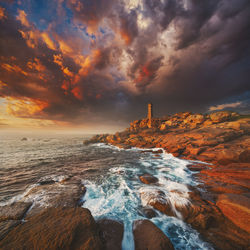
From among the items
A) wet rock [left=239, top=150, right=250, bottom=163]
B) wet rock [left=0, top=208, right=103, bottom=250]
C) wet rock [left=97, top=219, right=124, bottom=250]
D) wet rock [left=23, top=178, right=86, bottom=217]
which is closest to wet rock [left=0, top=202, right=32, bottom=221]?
wet rock [left=23, top=178, right=86, bottom=217]

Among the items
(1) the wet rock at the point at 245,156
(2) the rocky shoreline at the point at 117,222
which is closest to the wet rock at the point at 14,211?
(2) the rocky shoreline at the point at 117,222

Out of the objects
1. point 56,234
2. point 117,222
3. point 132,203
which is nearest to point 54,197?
point 56,234

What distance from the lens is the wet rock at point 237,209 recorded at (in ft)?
15.8

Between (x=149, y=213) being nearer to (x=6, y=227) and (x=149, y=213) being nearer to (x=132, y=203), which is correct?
(x=132, y=203)

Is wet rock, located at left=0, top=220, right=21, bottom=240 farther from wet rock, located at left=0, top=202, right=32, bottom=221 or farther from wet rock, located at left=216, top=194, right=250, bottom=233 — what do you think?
wet rock, located at left=216, top=194, right=250, bottom=233

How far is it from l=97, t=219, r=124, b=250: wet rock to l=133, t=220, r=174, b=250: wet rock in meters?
0.74

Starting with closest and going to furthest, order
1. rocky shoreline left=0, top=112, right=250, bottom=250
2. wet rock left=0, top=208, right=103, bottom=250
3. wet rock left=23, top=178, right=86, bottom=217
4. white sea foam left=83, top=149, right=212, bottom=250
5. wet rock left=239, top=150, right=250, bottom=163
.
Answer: wet rock left=0, top=208, right=103, bottom=250 < rocky shoreline left=0, top=112, right=250, bottom=250 < white sea foam left=83, top=149, right=212, bottom=250 < wet rock left=23, top=178, right=86, bottom=217 < wet rock left=239, top=150, right=250, bottom=163

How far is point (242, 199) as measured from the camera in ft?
18.4

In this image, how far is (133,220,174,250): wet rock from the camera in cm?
385

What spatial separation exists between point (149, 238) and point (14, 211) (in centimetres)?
748

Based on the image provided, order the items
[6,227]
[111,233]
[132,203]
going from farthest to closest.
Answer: [132,203] < [111,233] < [6,227]

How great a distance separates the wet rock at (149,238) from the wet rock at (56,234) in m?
1.87

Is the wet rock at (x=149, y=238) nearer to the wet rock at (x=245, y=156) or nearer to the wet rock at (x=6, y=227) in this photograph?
the wet rock at (x=6, y=227)

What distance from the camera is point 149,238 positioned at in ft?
13.8
